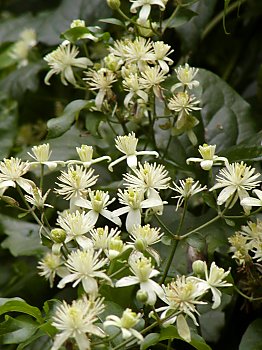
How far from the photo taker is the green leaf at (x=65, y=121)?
0.89 m

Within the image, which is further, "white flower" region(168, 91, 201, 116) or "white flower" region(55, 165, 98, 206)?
"white flower" region(168, 91, 201, 116)

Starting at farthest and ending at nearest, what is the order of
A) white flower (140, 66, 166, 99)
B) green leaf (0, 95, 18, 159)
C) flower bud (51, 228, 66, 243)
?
1. green leaf (0, 95, 18, 159)
2. white flower (140, 66, 166, 99)
3. flower bud (51, 228, 66, 243)

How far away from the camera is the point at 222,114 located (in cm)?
100

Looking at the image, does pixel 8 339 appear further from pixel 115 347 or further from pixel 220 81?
pixel 220 81

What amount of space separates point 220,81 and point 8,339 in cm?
48

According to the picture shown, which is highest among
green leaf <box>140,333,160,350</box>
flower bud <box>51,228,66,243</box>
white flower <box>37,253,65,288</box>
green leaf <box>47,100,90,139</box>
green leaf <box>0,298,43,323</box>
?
flower bud <box>51,228,66,243</box>

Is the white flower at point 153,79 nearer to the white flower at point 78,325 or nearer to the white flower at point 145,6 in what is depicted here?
the white flower at point 145,6

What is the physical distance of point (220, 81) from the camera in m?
1.02

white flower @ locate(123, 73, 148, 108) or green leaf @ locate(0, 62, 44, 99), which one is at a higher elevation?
white flower @ locate(123, 73, 148, 108)

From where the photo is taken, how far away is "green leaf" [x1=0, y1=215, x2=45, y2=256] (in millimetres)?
1016

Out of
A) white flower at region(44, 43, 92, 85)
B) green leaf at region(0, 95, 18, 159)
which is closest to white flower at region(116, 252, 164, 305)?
white flower at region(44, 43, 92, 85)

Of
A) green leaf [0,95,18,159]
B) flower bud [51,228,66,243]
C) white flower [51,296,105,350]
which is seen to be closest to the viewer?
white flower [51,296,105,350]

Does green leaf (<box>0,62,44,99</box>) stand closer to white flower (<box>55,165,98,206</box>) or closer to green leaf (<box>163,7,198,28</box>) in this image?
green leaf (<box>163,7,198,28</box>)

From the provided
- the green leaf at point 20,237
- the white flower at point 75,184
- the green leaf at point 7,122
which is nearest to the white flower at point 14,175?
the white flower at point 75,184
